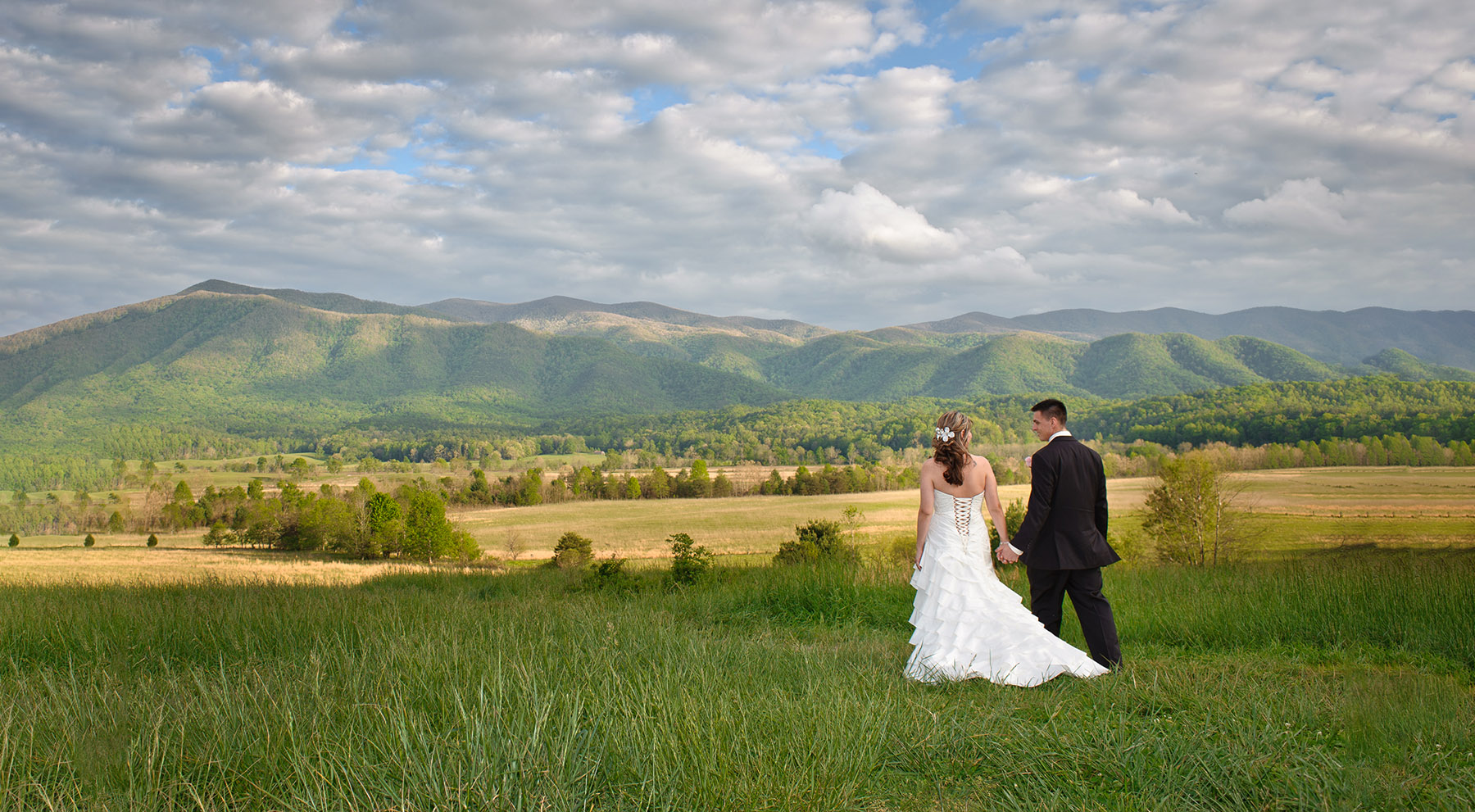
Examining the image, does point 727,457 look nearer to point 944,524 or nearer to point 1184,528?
point 1184,528

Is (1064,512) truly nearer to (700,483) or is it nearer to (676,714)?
(676,714)

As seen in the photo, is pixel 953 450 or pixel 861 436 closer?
pixel 953 450

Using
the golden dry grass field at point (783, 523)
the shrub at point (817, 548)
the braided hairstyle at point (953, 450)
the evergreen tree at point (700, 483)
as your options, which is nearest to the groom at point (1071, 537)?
the braided hairstyle at point (953, 450)

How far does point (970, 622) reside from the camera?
5949 millimetres

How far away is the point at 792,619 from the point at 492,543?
48636mm

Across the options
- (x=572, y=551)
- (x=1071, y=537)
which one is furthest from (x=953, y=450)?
(x=572, y=551)

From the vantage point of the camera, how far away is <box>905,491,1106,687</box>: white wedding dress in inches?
213

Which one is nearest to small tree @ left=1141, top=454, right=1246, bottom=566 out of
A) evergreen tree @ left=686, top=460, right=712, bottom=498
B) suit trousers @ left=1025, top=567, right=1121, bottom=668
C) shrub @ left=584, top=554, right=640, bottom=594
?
shrub @ left=584, top=554, right=640, bottom=594

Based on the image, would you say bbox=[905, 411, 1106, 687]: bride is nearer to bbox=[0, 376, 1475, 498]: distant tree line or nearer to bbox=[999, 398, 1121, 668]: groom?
bbox=[999, 398, 1121, 668]: groom

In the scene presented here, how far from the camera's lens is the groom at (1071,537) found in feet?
20.0

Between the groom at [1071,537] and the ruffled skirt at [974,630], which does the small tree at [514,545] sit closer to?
the ruffled skirt at [974,630]

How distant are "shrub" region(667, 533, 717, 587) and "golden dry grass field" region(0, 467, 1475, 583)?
316 inches

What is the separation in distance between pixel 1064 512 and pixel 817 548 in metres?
10.1

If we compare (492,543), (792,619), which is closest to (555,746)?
(792,619)
